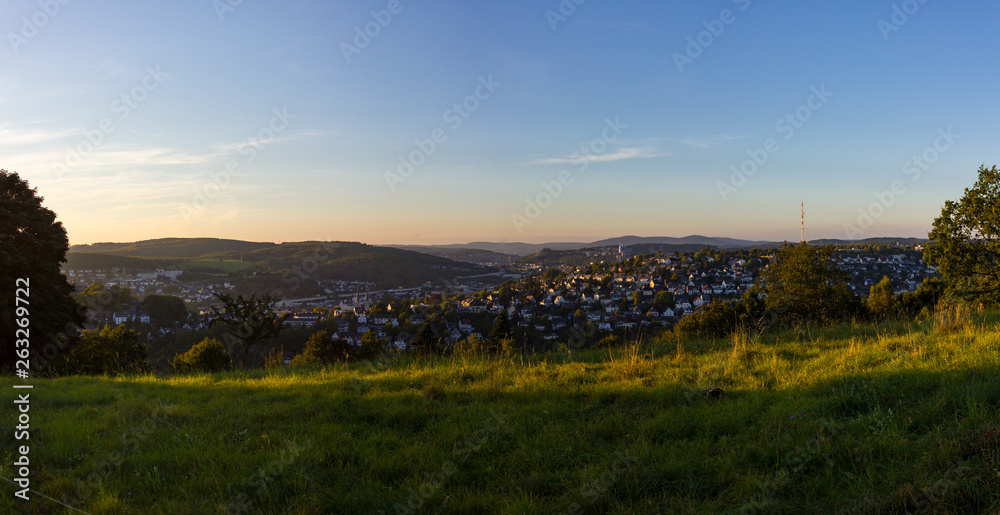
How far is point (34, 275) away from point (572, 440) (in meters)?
21.7

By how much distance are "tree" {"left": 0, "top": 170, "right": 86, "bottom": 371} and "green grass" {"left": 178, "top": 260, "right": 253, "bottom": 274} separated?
245 ft

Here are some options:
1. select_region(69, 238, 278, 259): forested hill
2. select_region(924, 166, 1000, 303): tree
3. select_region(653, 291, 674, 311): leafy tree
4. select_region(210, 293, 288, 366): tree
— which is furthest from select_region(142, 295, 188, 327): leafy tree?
select_region(924, 166, 1000, 303): tree

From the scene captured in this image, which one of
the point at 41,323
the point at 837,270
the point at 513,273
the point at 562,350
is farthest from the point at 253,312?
the point at 513,273

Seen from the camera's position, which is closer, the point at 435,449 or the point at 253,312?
the point at 435,449

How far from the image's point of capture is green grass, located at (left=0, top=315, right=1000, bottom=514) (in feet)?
12.0

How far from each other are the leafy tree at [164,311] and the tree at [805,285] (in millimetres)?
61028

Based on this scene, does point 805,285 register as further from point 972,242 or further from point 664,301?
point 664,301

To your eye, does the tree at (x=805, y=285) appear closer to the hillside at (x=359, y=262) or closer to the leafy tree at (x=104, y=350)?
the leafy tree at (x=104, y=350)

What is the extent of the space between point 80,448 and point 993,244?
31.2 metres

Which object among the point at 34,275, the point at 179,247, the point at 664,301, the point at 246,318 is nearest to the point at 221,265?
the point at 179,247

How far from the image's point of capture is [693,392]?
6133 millimetres

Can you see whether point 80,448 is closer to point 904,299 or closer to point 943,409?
point 943,409

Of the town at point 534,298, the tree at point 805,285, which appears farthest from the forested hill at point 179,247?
the tree at point 805,285

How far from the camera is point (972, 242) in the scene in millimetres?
21266
